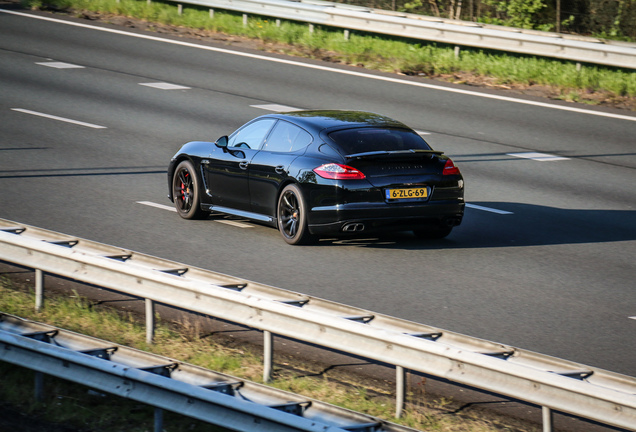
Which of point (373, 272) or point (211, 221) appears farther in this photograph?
point (211, 221)

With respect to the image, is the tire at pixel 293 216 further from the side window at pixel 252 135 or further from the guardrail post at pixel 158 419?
the guardrail post at pixel 158 419

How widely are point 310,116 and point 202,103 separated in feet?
26.4

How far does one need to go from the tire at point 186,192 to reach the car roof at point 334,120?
1.40 m

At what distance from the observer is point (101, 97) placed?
18.9 meters

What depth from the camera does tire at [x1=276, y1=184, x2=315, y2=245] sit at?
33.3 feet

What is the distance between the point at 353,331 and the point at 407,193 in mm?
4422

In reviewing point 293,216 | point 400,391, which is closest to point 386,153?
point 293,216

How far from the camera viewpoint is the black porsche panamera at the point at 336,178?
9875 millimetres

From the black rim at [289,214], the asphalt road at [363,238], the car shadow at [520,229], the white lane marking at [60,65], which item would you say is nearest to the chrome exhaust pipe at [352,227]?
the asphalt road at [363,238]

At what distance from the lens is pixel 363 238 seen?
11.0 metres

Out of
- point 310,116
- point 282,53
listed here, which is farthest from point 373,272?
point 282,53

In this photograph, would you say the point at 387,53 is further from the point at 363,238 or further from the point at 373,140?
the point at 373,140

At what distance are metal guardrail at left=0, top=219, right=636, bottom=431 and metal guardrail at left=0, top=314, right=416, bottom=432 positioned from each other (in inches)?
21.1

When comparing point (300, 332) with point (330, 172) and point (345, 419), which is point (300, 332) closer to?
point (345, 419)
